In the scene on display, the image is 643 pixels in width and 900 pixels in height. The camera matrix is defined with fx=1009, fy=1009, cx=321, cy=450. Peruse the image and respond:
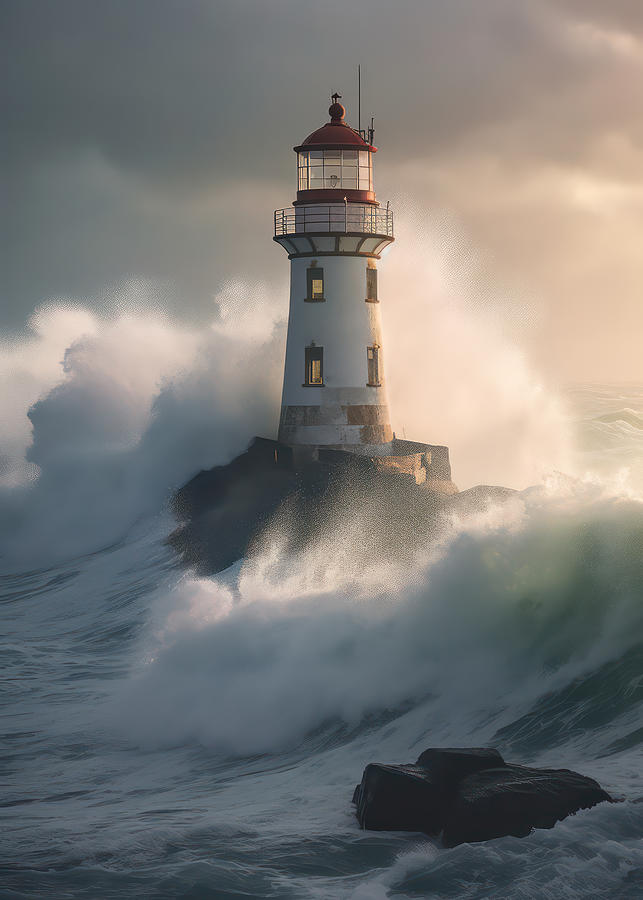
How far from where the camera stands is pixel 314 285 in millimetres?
19688

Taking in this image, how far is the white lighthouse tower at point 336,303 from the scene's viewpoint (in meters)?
19.4

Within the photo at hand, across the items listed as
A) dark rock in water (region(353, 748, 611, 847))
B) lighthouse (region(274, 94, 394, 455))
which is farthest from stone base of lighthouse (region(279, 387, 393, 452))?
dark rock in water (region(353, 748, 611, 847))

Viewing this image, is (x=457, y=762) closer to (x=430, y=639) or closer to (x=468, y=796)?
(x=468, y=796)

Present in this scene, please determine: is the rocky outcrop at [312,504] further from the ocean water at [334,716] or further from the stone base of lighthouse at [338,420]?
the ocean water at [334,716]

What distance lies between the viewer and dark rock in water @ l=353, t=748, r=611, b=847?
605cm

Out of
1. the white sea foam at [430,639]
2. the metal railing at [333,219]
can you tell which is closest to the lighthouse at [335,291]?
the metal railing at [333,219]

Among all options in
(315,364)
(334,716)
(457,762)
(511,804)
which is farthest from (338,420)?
(511,804)

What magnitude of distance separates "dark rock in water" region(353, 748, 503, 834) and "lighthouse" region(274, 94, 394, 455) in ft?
43.9

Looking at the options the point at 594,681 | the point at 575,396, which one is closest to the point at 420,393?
the point at 594,681

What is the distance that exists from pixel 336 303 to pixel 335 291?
23cm

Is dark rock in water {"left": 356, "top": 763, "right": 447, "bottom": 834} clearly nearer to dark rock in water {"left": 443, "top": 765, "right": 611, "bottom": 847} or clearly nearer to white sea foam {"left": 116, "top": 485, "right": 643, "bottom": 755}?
dark rock in water {"left": 443, "top": 765, "right": 611, "bottom": 847}

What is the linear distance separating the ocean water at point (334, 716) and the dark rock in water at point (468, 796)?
0.10 meters

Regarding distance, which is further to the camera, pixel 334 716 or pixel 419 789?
pixel 334 716

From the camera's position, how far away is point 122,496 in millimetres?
22406
